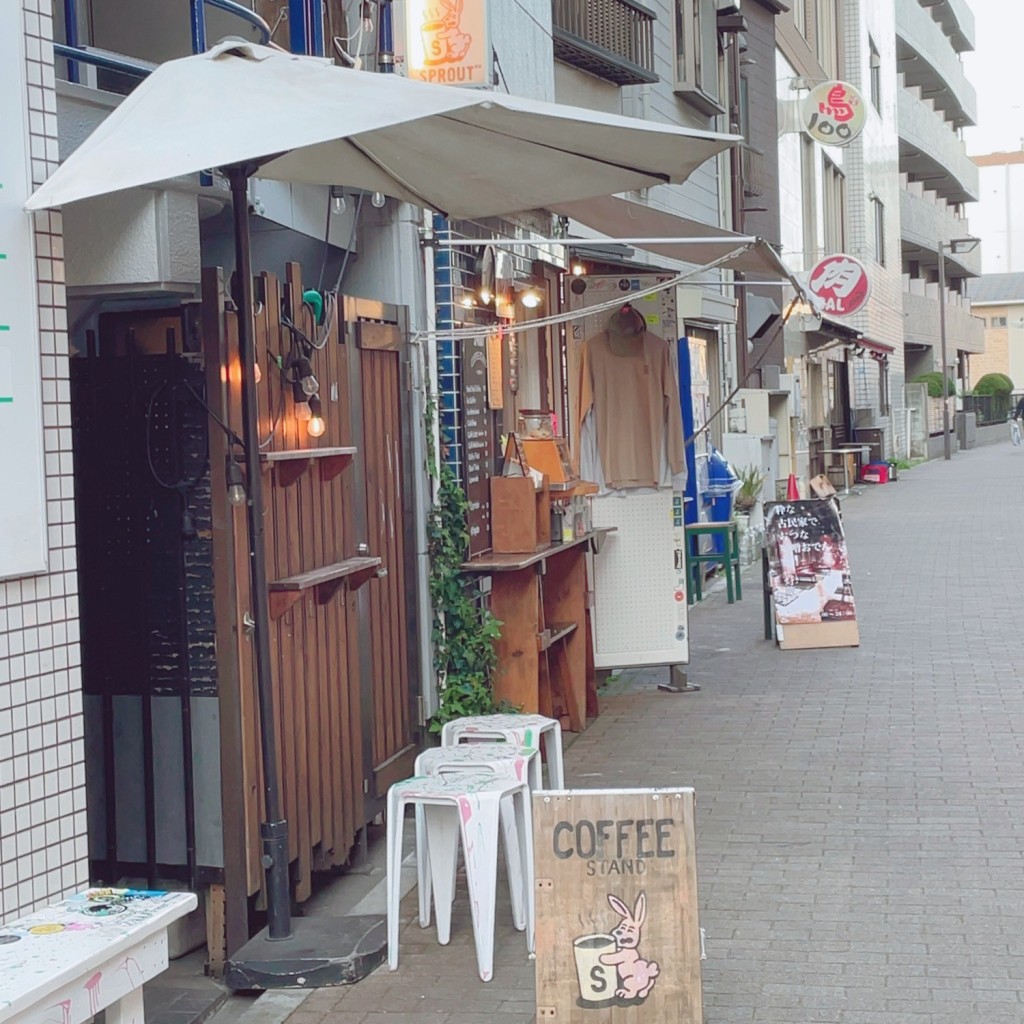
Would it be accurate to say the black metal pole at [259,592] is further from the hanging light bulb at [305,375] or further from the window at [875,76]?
the window at [875,76]

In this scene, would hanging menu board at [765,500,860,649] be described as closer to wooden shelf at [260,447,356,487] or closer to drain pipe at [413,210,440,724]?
drain pipe at [413,210,440,724]

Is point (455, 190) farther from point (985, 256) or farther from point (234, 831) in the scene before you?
point (985, 256)

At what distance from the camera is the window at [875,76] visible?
120 feet

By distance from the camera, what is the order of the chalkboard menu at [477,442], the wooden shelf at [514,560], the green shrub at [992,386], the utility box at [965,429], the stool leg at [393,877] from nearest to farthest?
the stool leg at [393,877] < the wooden shelf at [514,560] < the chalkboard menu at [477,442] < the utility box at [965,429] < the green shrub at [992,386]

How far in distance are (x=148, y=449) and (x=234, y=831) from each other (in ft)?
4.86

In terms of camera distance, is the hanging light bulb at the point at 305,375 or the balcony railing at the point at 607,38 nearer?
the hanging light bulb at the point at 305,375

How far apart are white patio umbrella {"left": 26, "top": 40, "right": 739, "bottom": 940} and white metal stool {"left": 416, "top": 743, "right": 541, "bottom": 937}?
1.98ft

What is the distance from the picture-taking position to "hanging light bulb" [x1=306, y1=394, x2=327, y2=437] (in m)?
6.20

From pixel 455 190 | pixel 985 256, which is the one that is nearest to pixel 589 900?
pixel 455 190

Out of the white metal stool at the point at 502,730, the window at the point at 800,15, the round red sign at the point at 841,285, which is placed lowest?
the white metal stool at the point at 502,730

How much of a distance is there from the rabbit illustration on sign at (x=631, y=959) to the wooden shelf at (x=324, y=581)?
6.41ft

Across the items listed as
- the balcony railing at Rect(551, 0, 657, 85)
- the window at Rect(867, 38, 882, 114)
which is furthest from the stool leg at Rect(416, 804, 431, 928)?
the window at Rect(867, 38, 882, 114)

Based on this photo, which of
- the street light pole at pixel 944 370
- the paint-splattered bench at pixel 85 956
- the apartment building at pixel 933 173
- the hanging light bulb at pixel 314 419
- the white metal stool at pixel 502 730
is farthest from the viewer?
the street light pole at pixel 944 370

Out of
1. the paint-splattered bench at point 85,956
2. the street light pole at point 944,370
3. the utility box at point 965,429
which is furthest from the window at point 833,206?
the paint-splattered bench at point 85,956
